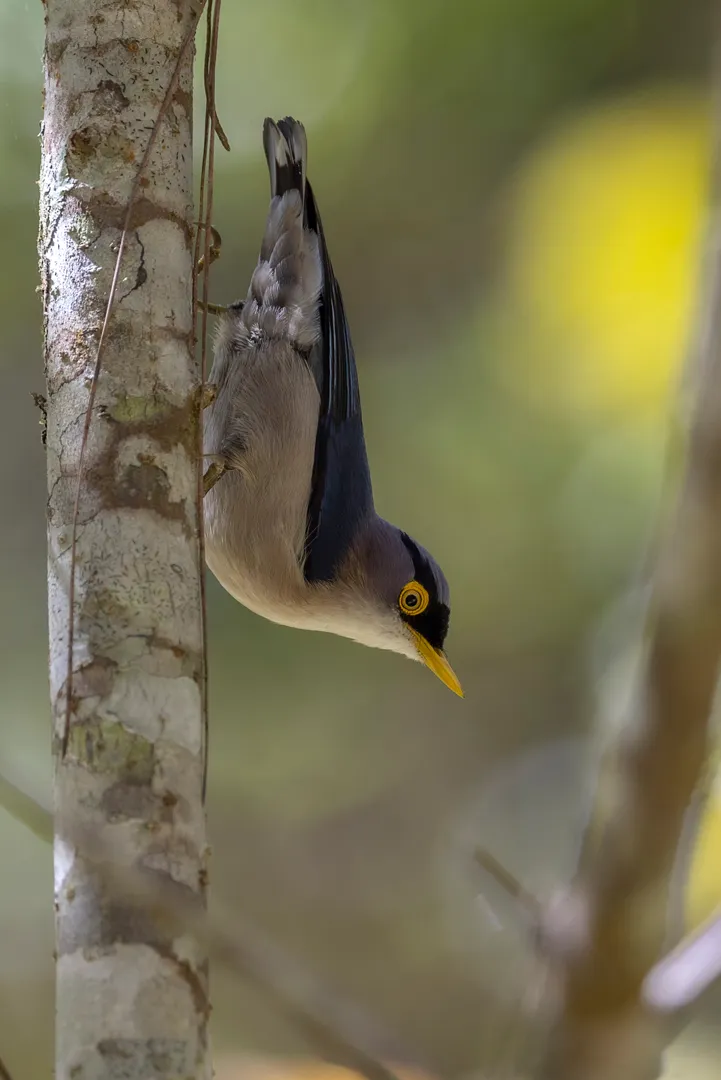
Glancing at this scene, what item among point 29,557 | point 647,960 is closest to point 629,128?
point 29,557

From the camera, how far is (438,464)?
6781 mm

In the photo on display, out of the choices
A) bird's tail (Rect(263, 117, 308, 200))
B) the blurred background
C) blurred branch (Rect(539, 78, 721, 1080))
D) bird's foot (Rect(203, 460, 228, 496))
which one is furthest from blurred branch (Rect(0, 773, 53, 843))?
the blurred background

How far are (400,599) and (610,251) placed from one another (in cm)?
273

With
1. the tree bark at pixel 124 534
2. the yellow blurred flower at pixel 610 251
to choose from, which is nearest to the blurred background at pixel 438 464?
the yellow blurred flower at pixel 610 251

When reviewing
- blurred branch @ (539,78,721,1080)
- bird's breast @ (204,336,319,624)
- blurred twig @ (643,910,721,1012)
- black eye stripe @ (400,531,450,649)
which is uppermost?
blurred branch @ (539,78,721,1080)

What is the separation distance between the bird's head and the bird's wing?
0.10 metres

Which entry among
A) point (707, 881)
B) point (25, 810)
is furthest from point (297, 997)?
point (707, 881)

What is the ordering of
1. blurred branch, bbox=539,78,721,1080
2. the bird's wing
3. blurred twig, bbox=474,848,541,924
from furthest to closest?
A: the bird's wing, blurred twig, bbox=474,848,541,924, blurred branch, bbox=539,78,721,1080

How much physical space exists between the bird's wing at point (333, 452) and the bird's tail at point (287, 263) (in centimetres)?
4

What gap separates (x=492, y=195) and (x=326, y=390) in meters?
3.41

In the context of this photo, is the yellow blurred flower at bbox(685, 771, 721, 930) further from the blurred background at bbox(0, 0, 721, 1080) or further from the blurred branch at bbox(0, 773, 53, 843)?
the blurred branch at bbox(0, 773, 53, 843)

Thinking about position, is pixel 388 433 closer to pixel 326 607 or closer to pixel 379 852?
pixel 379 852

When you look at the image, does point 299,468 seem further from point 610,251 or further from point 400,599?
point 610,251

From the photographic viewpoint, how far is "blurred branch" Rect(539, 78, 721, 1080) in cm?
113
